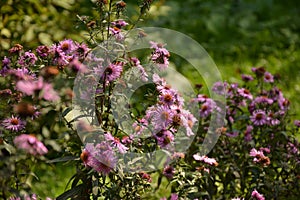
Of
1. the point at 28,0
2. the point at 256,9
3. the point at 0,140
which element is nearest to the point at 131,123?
the point at 0,140

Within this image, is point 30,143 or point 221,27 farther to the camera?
point 221,27

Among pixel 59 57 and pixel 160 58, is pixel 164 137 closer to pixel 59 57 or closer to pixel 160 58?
pixel 160 58

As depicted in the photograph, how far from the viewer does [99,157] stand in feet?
5.34

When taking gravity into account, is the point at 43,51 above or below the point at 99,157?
above

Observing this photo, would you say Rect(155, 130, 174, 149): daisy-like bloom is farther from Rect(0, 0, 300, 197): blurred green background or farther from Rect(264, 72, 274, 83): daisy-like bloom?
Rect(0, 0, 300, 197): blurred green background

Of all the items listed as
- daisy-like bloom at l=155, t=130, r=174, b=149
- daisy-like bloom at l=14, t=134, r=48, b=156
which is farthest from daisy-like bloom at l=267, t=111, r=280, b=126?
daisy-like bloom at l=14, t=134, r=48, b=156

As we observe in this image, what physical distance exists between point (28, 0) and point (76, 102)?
1.49 metres

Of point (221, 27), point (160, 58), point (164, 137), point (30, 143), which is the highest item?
point (221, 27)

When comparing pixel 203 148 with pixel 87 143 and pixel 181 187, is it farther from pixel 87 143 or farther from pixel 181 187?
pixel 87 143

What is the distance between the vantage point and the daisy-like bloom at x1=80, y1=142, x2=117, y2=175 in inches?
64.1

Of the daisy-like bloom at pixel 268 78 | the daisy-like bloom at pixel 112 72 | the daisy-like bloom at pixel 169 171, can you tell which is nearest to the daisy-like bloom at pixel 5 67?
the daisy-like bloom at pixel 112 72

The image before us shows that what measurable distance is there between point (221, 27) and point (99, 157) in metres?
3.59

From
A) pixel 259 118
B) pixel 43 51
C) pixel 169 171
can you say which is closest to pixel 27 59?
pixel 43 51

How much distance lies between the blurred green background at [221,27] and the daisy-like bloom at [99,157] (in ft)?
4.14
